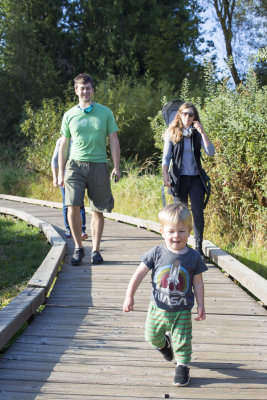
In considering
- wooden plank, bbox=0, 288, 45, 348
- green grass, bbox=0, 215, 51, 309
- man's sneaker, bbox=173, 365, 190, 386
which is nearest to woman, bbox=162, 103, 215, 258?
wooden plank, bbox=0, 288, 45, 348

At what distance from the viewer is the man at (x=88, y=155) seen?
18.1ft

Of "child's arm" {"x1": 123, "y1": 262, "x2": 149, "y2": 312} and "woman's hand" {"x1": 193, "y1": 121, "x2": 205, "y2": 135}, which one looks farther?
"woman's hand" {"x1": 193, "y1": 121, "x2": 205, "y2": 135}

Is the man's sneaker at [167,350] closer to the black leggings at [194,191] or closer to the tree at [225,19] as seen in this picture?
the black leggings at [194,191]

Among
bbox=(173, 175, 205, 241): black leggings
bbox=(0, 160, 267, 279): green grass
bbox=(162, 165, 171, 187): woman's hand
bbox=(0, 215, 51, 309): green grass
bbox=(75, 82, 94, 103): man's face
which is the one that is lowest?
bbox=(0, 215, 51, 309): green grass

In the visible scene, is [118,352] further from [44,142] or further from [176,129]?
[44,142]

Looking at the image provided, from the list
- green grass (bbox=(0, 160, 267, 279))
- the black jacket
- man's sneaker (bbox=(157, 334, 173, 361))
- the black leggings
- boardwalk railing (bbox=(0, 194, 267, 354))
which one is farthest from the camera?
green grass (bbox=(0, 160, 267, 279))

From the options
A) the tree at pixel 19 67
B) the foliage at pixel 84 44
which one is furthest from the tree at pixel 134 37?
the tree at pixel 19 67

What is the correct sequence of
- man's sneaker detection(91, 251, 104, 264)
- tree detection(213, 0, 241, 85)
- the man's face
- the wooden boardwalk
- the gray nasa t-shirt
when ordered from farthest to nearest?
tree detection(213, 0, 241, 85) < man's sneaker detection(91, 251, 104, 264) < the man's face < the gray nasa t-shirt < the wooden boardwalk

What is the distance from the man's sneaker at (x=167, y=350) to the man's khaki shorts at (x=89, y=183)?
261 centimetres

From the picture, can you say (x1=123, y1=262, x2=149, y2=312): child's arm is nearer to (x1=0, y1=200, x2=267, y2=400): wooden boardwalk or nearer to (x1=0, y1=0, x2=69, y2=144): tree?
(x1=0, y1=200, x2=267, y2=400): wooden boardwalk

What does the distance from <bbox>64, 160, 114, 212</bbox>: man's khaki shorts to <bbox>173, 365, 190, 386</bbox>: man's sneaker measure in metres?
2.87

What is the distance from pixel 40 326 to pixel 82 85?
2636 millimetres

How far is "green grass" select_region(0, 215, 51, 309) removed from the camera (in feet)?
20.3

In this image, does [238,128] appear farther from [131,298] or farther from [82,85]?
[131,298]
